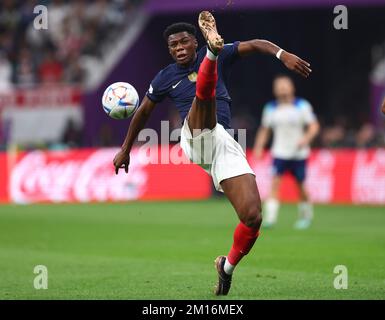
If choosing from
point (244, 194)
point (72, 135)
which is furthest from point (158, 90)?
point (72, 135)

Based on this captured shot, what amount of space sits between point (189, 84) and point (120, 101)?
0.78 metres

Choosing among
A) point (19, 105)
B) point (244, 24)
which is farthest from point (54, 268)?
point (244, 24)

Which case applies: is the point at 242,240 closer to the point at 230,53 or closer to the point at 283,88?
the point at 230,53

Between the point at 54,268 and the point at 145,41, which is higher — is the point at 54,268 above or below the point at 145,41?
below

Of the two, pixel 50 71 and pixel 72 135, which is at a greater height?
pixel 50 71

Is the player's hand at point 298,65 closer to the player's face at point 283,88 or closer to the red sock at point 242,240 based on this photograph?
the red sock at point 242,240

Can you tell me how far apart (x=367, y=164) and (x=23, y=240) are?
32.4 ft

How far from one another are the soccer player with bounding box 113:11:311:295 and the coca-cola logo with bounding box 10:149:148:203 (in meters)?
13.9

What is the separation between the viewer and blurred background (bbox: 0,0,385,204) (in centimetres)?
2859

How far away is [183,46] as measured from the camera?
9.34m

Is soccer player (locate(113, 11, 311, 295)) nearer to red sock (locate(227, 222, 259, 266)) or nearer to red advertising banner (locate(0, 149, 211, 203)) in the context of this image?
red sock (locate(227, 222, 259, 266))

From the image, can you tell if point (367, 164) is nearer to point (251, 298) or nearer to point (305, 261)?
point (305, 261)

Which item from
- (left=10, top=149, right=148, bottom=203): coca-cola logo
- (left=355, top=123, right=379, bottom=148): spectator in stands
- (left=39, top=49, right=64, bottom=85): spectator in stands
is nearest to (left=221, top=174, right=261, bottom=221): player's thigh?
(left=10, top=149, right=148, bottom=203): coca-cola logo

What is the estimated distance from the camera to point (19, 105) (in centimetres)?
2934
